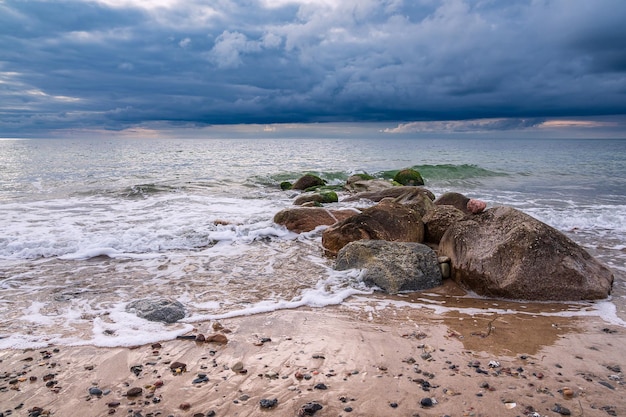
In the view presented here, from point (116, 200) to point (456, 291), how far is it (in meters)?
13.4

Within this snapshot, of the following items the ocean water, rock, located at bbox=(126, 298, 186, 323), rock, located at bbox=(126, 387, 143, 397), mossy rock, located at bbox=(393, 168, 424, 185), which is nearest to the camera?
rock, located at bbox=(126, 387, 143, 397)

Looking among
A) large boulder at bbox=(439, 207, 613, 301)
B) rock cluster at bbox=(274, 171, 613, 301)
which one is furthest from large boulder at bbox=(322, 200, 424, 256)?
large boulder at bbox=(439, 207, 613, 301)

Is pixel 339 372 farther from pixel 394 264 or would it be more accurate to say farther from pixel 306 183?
pixel 306 183

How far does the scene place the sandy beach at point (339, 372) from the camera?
3.18 metres

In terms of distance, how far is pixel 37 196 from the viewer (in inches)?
635

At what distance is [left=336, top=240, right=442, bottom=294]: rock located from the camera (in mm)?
6137

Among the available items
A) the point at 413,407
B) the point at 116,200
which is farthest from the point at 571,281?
the point at 116,200

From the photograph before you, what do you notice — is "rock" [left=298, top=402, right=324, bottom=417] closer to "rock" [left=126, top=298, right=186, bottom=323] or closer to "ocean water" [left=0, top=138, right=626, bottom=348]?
"ocean water" [left=0, top=138, right=626, bottom=348]

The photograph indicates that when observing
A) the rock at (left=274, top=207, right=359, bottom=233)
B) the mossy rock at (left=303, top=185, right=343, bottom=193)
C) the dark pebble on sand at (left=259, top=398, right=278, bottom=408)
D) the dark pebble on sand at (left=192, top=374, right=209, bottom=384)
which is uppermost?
Result: the dark pebble on sand at (left=259, top=398, right=278, bottom=408)

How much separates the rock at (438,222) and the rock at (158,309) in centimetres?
539

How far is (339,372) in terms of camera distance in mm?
3668

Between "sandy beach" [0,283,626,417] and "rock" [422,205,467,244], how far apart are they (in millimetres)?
3797

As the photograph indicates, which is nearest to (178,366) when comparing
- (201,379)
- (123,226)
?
(201,379)

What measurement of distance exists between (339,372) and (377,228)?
15.7 feet
